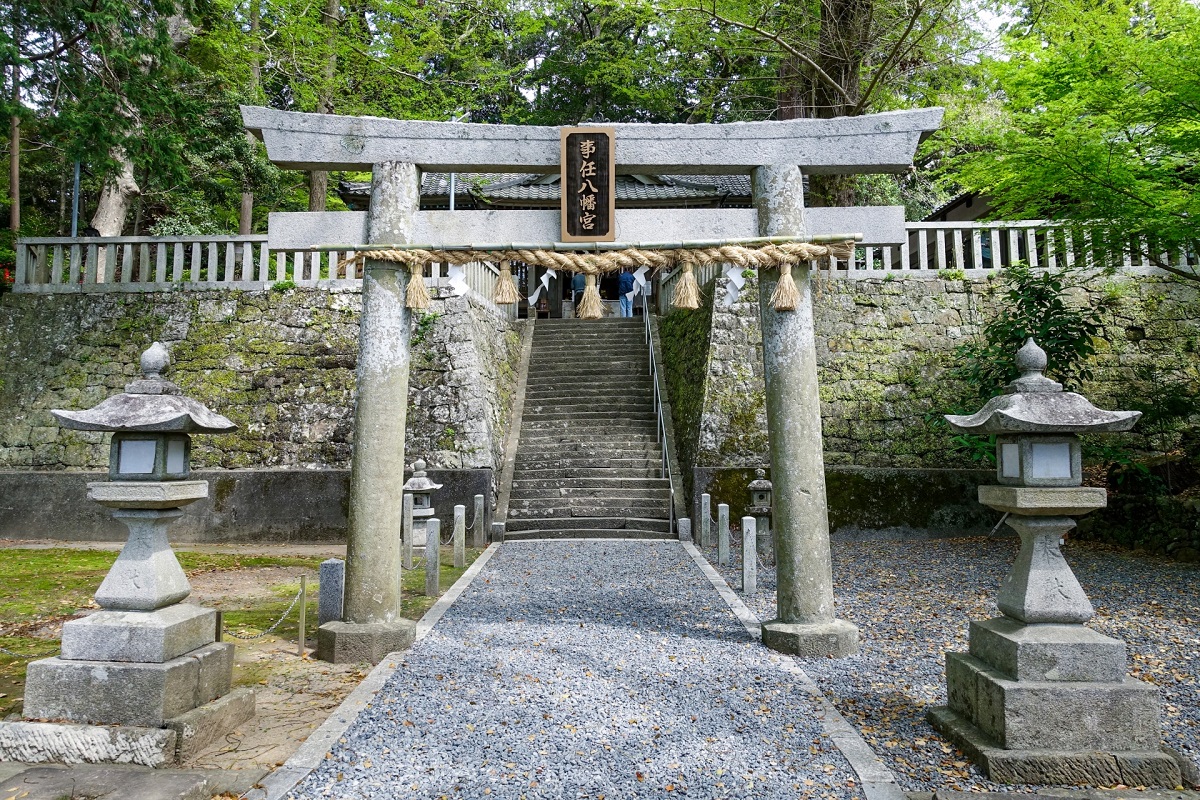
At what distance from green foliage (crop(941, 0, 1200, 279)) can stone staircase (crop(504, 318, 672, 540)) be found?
6617mm

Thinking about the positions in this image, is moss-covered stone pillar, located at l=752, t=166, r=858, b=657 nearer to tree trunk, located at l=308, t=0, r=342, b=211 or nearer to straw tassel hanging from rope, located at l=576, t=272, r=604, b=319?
straw tassel hanging from rope, located at l=576, t=272, r=604, b=319

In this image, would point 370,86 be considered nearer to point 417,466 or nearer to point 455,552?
point 417,466

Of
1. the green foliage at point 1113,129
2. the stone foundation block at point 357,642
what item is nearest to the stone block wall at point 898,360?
the green foliage at point 1113,129

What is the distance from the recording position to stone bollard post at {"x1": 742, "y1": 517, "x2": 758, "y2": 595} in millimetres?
6965

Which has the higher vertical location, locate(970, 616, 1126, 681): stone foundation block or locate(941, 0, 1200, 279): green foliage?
locate(941, 0, 1200, 279): green foliage

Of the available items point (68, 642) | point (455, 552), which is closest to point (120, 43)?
point (455, 552)

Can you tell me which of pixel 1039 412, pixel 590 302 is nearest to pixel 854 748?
pixel 1039 412

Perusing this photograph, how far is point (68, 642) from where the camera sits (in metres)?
3.33

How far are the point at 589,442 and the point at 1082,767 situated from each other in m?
9.80

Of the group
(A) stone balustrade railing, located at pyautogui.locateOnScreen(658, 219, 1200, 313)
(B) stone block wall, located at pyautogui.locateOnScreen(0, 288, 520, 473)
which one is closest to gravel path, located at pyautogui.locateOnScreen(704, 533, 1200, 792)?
(A) stone balustrade railing, located at pyautogui.locateOnScreen(658, 219, 1200, 313)

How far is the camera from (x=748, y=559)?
7.09 m

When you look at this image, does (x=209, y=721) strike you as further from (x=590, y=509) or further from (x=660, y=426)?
(x=660, y=426)

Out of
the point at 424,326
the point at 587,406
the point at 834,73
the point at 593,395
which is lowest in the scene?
the point at 587,406

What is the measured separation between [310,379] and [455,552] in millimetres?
4920
